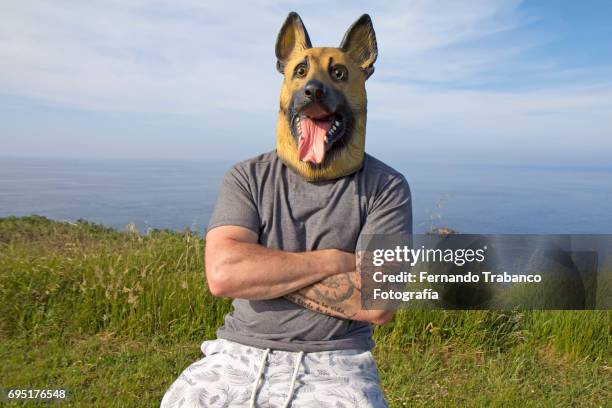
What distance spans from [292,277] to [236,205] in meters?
0.42

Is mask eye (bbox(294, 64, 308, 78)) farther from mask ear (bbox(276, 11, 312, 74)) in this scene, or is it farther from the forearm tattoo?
the forearm tattoo

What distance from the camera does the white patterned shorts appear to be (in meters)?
2.35

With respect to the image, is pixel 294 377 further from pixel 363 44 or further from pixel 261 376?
pixel 363 44

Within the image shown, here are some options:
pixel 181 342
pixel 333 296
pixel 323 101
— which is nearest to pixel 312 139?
pixel 323 101

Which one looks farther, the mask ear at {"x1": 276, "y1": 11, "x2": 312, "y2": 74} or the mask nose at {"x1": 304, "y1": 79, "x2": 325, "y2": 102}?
the mask ear at {"x1": 276, "y1": 11, "x2": 312, "y2": 74}

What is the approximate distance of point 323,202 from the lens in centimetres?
259

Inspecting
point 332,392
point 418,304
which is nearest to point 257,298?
point 332,392

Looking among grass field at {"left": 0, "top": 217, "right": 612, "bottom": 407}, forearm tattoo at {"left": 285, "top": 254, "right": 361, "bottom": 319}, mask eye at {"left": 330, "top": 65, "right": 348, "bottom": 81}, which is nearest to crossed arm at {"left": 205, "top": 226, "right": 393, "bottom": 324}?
forearm tattoo at {"left": 285, "top": 254, "right": 361, "bottom": 319}

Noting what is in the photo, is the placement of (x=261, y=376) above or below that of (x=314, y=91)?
below

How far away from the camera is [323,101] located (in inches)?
99.9

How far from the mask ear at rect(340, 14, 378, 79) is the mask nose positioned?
35 cm

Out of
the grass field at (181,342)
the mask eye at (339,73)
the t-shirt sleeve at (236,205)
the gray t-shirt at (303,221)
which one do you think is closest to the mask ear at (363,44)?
the mask eye at (339,73)

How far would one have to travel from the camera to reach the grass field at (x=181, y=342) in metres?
3.99

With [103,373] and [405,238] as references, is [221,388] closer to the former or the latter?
[405,238]
